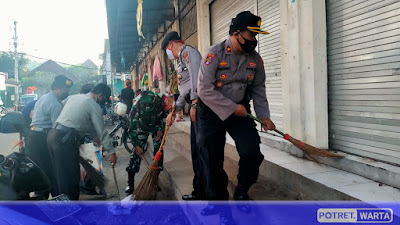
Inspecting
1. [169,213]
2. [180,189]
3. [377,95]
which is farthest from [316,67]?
[169,213]

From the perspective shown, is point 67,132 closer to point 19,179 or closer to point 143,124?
point 19,179

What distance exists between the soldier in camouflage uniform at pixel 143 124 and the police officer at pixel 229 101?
69.9 inches

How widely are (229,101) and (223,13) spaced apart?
175 inches

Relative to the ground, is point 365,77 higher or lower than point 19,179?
higher

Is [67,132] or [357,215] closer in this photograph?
[357,215]

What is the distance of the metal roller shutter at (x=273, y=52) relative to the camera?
13.9 feet

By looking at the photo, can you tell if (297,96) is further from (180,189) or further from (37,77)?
(37,77)

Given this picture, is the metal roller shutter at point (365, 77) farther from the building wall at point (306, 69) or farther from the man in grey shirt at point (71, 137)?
the man in grey shirt at point (71, 137)

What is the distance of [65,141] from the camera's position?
322cm

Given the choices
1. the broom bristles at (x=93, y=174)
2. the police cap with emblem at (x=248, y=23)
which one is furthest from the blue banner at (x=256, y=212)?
the police cap with emblem at (x=248, y=23)

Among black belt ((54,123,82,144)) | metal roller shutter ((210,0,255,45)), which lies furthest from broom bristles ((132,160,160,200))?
metal roller shutter ((210,0,255,45))

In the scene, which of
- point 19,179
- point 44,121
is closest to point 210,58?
point 19,179

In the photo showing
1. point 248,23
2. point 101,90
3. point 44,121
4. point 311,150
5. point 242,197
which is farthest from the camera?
point 44,121

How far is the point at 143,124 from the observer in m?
4.15
